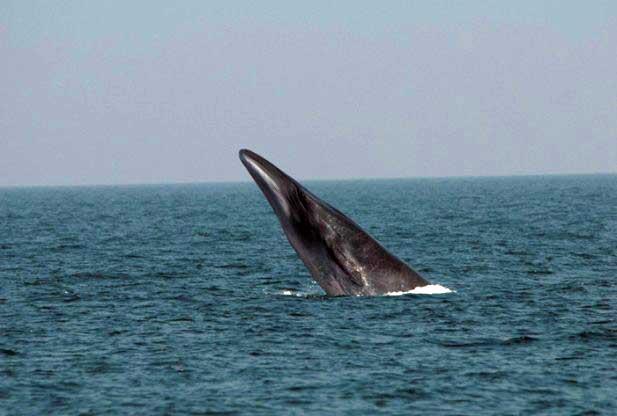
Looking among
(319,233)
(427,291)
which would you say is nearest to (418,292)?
(427,291)

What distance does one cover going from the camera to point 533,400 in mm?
20297

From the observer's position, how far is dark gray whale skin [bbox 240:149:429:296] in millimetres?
26031

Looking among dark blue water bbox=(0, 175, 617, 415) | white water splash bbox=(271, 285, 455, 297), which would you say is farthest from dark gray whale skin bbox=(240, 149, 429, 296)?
white water splash bbox=(271, 285, 455, 297)

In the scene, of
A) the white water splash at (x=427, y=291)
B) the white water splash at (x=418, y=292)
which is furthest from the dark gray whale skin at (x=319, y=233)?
the white water splash at (x=418, y=292)

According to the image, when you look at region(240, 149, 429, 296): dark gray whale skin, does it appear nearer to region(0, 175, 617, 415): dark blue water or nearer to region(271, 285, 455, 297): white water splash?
region(0, 175, 617, 415): dark blue water

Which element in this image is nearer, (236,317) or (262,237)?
(236,317)

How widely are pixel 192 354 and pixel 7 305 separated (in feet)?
33.4

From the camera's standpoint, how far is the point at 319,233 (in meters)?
26.3

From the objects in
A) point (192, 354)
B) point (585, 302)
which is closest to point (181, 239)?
point (585, 302)

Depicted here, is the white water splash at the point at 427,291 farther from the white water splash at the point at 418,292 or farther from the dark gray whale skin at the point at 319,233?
the dark gray whale skin at the point at 319,233

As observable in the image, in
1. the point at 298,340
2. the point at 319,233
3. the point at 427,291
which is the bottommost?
the point at 298,340

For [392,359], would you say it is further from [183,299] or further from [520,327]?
[183,299]

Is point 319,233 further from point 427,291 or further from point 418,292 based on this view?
point 427,291

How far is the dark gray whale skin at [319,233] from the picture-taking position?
26.0 m
